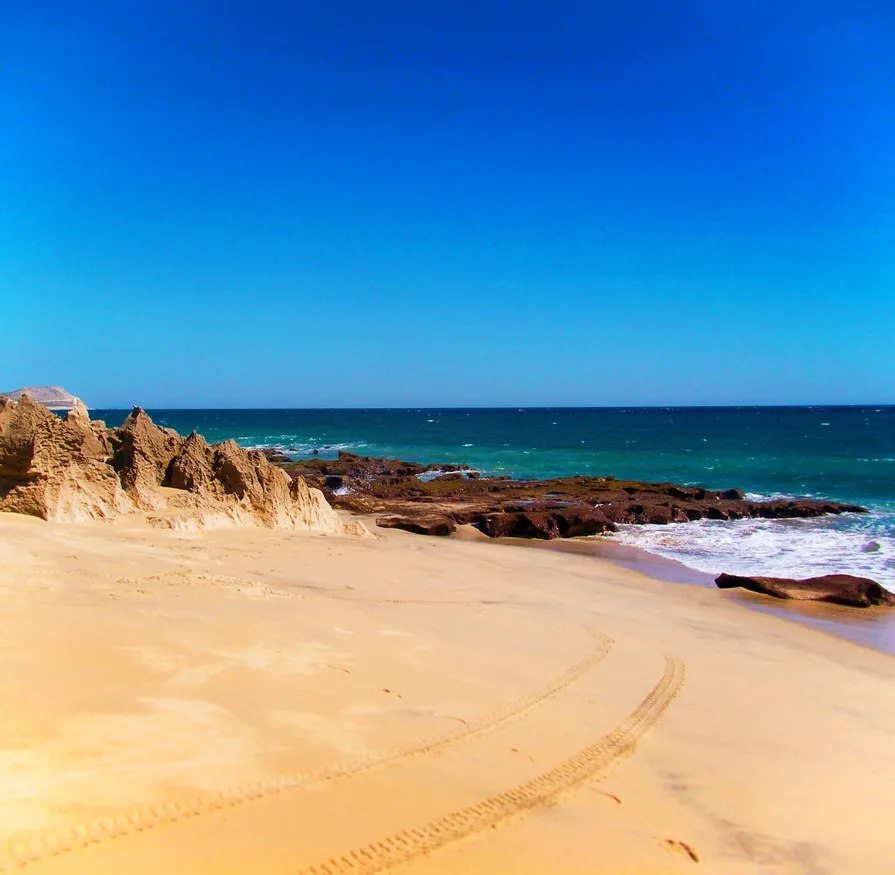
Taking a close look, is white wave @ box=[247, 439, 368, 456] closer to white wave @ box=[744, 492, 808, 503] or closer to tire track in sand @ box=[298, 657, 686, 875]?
white wave @ box=[744, 492, 808, 503]

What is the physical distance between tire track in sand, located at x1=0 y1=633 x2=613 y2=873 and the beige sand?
1cm

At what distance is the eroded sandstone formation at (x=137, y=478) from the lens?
39.1 feet

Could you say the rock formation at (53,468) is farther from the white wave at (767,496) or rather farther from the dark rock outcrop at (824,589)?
the white wave at (767,496)

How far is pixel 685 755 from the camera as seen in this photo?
18.5 feet

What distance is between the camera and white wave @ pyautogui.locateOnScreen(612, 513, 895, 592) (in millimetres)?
16391

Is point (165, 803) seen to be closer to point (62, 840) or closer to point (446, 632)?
point (62, 840)

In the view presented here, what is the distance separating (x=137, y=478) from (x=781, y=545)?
17019 millimetres

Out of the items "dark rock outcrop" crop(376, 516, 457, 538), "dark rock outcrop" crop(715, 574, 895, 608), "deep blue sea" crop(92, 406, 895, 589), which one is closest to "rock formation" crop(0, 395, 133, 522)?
"dark rock outcrop" crop(376, 516, 457, 538)

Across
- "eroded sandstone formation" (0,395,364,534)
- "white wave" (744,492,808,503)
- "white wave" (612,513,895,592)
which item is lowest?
"white wave" (612,513,895,592)

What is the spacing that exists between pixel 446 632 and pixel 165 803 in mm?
4909

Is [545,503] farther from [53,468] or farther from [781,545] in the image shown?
[53,468]

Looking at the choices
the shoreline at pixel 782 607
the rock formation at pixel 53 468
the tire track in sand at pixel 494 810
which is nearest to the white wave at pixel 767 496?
the shoreline at pixel 782 607

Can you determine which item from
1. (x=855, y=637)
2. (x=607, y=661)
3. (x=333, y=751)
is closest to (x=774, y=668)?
(x=607, y=661)

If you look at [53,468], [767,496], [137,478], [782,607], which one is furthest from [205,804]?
[767,496]
